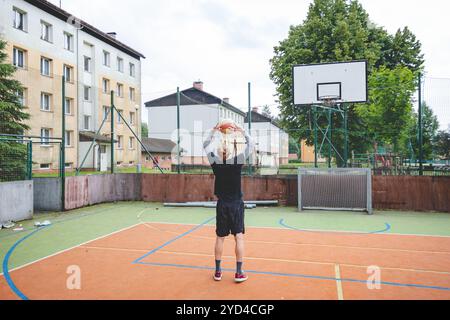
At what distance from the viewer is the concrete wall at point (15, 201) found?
8.80 meters

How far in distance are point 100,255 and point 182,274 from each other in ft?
5.78

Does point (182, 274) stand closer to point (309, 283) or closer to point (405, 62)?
point (309, 283)

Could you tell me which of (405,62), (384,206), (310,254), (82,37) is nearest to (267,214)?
(384,206)

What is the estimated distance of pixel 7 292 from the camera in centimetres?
423

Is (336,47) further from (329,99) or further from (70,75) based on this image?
(70,75)

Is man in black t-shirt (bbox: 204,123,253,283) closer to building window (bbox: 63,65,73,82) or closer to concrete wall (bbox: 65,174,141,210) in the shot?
concrete wall (bbox: 65,174,141,210)

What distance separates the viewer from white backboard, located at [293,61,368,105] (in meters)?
12.4

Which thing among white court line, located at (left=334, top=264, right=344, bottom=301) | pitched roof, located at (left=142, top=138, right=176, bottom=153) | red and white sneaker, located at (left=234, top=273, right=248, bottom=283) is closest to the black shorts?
red and white sneaker, located at (left=234, top=273, right=248, bottom=283)

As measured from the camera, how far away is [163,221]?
9211 mm

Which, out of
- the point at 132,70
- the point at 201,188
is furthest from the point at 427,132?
the point at 132,70

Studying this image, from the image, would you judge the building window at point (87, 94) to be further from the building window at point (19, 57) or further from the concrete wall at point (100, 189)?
the concrete wall at point (100, 189)

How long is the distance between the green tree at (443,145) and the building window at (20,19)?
73.6 ft

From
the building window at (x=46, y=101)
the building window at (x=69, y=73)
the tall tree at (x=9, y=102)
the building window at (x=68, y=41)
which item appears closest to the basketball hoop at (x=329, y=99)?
the tall tree at (x=9, y=102)

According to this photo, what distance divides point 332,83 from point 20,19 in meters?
19.4
